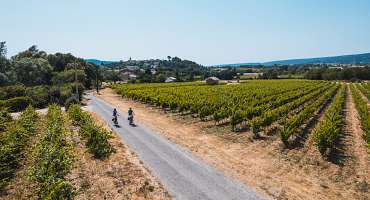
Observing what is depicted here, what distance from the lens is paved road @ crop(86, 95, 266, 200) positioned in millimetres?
11203

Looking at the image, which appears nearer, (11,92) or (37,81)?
(11,92)

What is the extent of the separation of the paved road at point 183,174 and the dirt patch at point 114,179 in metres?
0.56

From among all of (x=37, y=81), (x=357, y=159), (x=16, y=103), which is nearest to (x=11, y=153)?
(x=357, y=159)

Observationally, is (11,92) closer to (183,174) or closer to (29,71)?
(29,71)

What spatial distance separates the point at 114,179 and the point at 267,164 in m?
8.28

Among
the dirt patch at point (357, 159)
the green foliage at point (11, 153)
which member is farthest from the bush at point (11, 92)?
the dirt patch at point (357, 159)

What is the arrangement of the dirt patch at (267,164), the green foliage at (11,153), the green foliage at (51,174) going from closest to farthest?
the green foliage at (51,174) → the dirt patch at (267,164) → the green foliage at (11,153)

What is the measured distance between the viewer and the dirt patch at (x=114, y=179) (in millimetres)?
11109

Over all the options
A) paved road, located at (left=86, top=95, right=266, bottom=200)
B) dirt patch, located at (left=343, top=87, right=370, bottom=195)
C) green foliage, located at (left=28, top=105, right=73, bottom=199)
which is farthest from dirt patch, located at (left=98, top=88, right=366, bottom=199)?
green foliage, located at (left=28, top=105, right=73, bottom=199)

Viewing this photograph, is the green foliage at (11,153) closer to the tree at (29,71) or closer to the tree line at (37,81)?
the tree line at (37,81)

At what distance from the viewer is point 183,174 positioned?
13133mm

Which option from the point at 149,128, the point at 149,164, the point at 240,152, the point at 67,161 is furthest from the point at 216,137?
the point at 67,161

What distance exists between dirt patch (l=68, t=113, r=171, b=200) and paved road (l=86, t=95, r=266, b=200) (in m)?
0.56

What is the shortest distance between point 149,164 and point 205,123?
12.5 m
